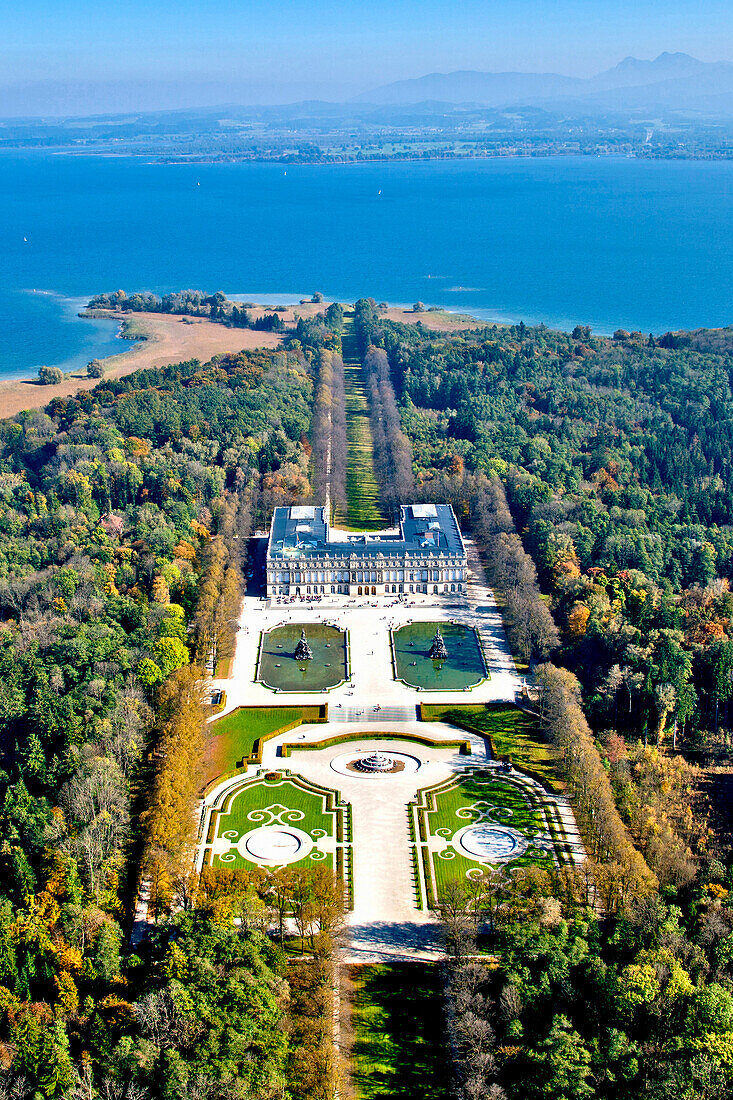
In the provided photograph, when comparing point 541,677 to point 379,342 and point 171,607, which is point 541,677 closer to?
point 171,607

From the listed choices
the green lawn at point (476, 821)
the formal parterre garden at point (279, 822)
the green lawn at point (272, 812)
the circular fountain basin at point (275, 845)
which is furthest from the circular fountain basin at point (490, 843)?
the circular fountain basin at point (275, 845)

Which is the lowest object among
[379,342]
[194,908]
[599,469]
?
[194,908]

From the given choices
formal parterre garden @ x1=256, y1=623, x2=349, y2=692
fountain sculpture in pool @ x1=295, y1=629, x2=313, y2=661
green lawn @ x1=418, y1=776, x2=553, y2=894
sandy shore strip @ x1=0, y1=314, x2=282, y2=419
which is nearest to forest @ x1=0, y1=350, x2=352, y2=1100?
formal parterre garden @ x1=256, y1=623, x2=349, y2=692

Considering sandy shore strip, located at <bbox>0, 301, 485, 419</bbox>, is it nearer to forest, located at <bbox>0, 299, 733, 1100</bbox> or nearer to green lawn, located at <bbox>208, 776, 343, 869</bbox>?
forest, located at <bbox>0, 299, 733, 1100</bbox>

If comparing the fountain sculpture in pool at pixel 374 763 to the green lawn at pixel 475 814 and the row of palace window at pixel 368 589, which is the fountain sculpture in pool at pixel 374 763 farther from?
the row of palace window at pixel 368 589

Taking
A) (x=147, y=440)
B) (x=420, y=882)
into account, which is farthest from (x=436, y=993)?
(x=147, y=440)

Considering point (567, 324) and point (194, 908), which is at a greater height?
point (567, 324)
